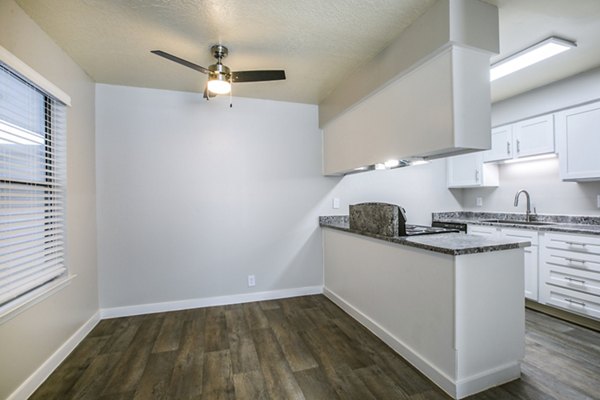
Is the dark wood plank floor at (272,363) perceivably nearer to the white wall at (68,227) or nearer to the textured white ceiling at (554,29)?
the white wall at (68,227)

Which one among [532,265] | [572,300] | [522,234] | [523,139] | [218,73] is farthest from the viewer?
[523,139]

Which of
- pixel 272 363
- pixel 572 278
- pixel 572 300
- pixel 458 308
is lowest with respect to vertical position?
pixel 272 363

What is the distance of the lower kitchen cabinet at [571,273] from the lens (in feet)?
8.18

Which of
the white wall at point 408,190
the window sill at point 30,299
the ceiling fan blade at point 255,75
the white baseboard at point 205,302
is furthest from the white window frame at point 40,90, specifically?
the white wall at point 408,190

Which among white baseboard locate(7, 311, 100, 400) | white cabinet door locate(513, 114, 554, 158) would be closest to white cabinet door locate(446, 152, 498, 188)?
white cabinet door locate(513, 114, 554, 158)

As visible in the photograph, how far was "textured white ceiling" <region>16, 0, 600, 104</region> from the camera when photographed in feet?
5.77

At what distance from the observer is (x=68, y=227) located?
7.36 feet

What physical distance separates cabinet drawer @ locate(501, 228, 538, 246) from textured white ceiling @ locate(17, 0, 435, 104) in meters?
2.63

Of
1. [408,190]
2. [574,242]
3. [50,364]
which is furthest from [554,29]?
[50,364]

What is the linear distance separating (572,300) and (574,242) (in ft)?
1.87

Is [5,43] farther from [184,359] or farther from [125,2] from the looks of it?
[184,359]

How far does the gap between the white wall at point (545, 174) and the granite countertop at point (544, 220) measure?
7 centimetres

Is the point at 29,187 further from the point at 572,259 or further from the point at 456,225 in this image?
the point at 572,259

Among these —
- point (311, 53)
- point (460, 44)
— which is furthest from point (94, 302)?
point (460, 44)
